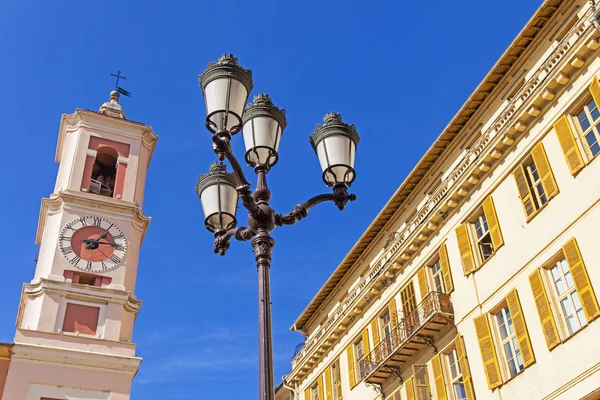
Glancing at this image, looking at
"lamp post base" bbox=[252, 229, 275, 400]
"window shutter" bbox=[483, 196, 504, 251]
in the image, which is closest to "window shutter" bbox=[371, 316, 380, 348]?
"window shutter" bbox=[483, 196, 504, 251]

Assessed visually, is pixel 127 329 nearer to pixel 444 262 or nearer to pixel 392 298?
pixel 392 298

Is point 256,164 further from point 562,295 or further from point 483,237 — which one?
point 483,237

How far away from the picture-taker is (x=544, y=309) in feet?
53.7

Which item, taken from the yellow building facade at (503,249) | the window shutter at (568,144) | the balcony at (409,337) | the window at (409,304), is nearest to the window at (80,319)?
the yellow building facade at (503,249)

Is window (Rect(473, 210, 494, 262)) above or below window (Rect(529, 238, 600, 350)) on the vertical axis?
above

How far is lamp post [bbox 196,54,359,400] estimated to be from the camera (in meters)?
8.05

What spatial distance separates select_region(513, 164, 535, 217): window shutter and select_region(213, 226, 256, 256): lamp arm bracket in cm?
1127

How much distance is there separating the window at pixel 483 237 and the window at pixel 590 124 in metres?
4.18

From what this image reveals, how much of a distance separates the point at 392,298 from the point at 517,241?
7111mm

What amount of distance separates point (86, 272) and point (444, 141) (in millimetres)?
14823

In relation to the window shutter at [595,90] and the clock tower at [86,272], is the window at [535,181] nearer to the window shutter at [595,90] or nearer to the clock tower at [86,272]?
the window shutter at [595,90]

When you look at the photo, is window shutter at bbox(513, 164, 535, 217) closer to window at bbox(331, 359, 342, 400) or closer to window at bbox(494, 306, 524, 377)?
window at bbox(494, 306, 524, 377)

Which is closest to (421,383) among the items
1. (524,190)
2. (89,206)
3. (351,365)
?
(351,365)

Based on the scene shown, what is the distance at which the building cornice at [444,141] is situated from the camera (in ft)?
67.7
